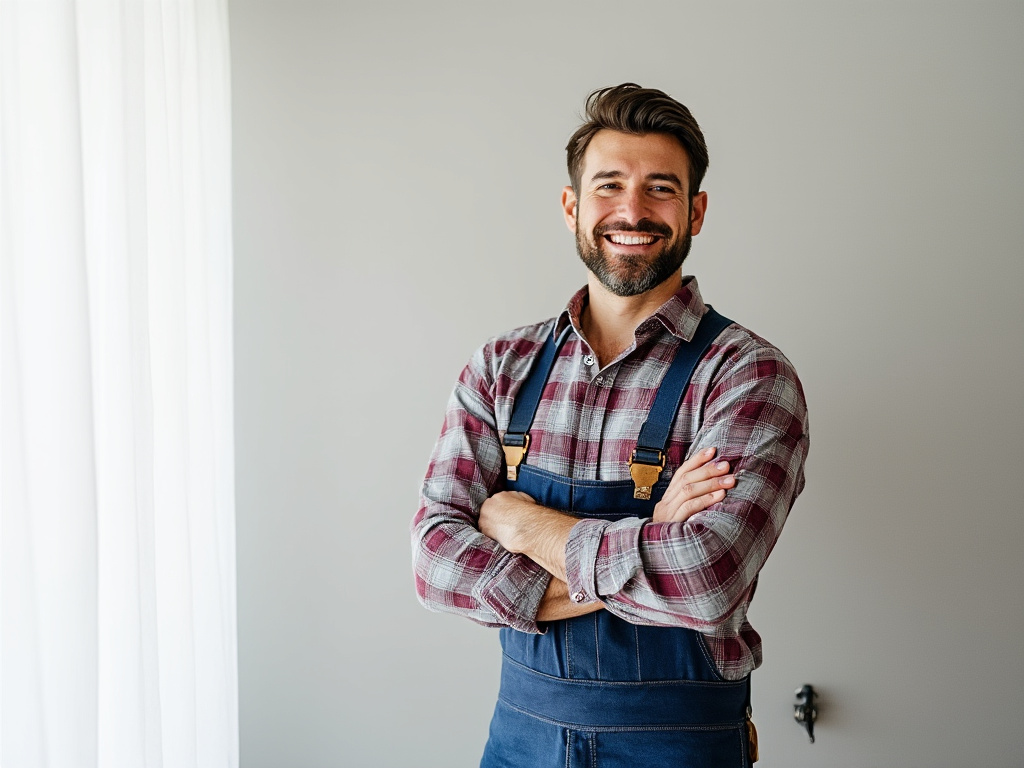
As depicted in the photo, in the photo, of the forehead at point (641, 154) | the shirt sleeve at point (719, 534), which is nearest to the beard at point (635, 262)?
the forehead at point (641, 154)

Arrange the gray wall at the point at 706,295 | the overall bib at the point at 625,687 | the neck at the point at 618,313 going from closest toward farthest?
the overall bib at the point at 625,687 < the neck at the point at 618,313 < the gray wall at the point at 706,295

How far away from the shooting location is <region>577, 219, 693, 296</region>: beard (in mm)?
1704

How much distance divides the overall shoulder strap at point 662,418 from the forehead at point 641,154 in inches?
13.0

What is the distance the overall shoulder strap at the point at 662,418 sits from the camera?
155 cm

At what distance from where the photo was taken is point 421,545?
5.32 feet

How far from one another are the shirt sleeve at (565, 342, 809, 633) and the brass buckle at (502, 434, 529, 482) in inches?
10.0

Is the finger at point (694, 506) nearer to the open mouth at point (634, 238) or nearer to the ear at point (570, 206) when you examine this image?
the open mouth at point (634, 238)

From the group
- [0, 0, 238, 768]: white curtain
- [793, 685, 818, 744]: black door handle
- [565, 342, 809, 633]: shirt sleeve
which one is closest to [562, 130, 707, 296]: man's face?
[565, 342, 809, 633]: shirt sleeve

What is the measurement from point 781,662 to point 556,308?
102 cm

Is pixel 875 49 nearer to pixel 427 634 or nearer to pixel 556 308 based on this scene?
pixel 556 308

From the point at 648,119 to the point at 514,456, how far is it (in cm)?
67

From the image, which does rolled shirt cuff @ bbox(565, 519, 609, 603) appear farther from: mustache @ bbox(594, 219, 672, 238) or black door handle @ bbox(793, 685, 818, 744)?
black door handle @ bbox(793, 685, 818, 744)

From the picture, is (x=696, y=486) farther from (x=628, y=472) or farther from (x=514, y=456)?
(x=514, y=456)

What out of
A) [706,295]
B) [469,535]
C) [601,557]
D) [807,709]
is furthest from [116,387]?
[807,709]
